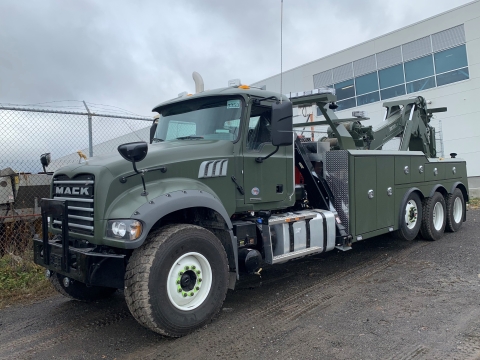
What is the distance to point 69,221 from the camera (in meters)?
4.06

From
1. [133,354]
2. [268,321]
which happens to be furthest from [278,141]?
[133,354]

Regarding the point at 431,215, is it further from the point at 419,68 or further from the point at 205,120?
the point at 419,68

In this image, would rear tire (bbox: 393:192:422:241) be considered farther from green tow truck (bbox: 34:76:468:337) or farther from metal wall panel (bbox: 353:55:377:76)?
metal wall panel (bbox: 353:55:377:76)

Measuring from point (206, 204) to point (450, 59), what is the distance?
65.7ft

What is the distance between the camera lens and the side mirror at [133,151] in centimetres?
350

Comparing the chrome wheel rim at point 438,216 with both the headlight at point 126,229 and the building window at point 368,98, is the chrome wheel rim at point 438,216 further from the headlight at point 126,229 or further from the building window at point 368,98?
the building window at point 368,98

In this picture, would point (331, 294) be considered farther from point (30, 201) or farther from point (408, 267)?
point (30, 201)

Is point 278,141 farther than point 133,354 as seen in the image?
Yes

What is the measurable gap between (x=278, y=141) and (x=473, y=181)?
18442 mm

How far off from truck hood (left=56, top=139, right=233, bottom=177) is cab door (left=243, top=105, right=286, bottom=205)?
1.10ft

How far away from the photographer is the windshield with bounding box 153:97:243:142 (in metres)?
4.75

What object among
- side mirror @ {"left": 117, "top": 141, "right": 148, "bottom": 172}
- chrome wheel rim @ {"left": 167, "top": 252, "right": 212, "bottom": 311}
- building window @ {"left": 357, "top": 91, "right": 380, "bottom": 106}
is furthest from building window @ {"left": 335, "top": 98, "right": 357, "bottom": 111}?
side mirror @ {"left": 117, "top": 141, "right": 148, "bottom": 172}

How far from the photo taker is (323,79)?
87.1 ft

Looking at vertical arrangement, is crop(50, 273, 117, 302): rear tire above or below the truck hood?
below
